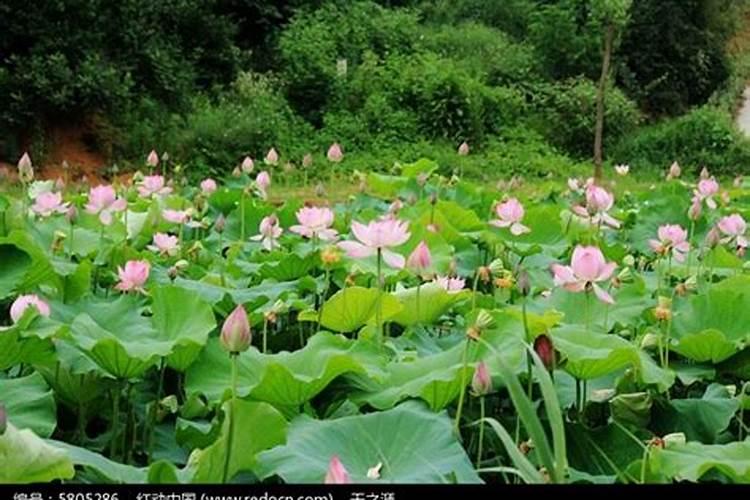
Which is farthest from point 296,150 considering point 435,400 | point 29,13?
point 435,400

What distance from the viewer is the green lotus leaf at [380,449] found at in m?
0.88

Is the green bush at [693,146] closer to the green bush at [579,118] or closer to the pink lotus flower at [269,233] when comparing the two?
the green bush at [579,118]

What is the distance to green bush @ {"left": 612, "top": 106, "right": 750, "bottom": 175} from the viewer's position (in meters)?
10.8

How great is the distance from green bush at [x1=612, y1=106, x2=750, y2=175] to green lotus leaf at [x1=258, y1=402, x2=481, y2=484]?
10.0 meters

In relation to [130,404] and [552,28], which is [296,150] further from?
[130,404]

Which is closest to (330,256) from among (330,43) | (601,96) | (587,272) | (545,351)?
(587,272)

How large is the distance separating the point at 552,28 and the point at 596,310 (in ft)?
37.0

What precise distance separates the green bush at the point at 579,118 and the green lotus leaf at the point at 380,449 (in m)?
10.4

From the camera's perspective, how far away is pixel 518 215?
66.0 inches

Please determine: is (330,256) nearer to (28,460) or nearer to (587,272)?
(587,272)

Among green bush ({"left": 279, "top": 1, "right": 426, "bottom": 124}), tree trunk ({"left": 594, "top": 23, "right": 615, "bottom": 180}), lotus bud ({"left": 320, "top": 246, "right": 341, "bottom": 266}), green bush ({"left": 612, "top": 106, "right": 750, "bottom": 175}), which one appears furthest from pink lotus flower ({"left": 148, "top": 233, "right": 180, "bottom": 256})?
green bush ({"left": 612, "top": 106, "right": 750, "bottom": 175})

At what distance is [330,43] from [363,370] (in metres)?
10.2

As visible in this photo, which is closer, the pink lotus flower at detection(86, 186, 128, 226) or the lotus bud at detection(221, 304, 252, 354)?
the lotus bud at detection(221, 304, 252, 354)

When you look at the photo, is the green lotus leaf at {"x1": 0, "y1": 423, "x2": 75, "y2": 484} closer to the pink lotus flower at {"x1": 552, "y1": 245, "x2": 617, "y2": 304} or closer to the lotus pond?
the lotus pond
